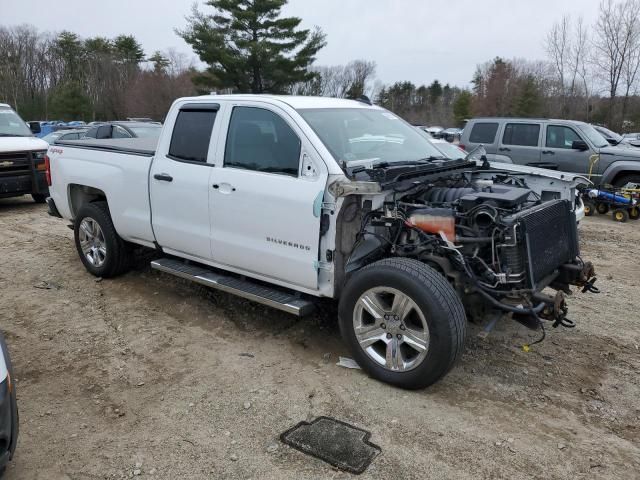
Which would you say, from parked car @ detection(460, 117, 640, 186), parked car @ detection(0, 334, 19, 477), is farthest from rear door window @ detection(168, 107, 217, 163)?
parked car @ detection(460, 117, 640, 186)

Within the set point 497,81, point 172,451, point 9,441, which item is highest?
point 497,81

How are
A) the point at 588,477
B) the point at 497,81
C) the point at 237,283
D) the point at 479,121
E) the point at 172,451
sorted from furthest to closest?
the point at 497,81 < the point at 479,121 < the point at 237,283 < the point at 172,451 < the point at 588,477

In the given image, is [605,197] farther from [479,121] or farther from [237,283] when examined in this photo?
[237,283]

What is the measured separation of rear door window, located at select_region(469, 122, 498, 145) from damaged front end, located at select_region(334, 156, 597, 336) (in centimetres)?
766

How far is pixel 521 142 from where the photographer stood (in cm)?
1128

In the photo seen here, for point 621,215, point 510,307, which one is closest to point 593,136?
point 621,215

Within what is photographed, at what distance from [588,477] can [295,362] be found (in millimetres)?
2123

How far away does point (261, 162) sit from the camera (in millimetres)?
4320

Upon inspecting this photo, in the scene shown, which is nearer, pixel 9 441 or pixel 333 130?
pixel 9 441

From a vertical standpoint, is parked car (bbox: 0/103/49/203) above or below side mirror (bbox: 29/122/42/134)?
below

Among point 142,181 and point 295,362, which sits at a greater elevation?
point 142,181

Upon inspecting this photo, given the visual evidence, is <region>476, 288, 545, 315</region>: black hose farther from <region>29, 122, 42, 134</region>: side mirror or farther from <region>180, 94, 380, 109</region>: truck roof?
<region>29, 122, 42, 134</region>: side mirror

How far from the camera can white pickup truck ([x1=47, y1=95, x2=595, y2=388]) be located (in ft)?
11.6

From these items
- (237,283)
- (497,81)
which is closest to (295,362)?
(237,283)
